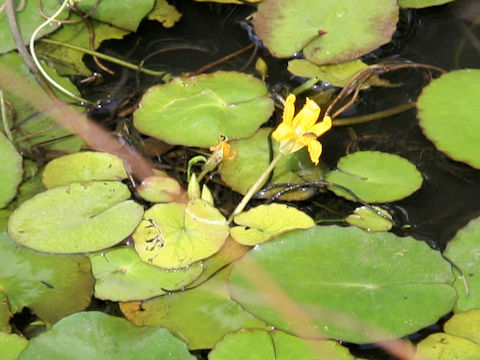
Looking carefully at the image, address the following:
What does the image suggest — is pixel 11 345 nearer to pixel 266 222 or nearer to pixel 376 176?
pixel 266 222

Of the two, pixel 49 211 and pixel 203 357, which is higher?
pixel 49 211

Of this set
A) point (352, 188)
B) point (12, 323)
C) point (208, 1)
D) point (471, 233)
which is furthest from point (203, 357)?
point (208, 1)

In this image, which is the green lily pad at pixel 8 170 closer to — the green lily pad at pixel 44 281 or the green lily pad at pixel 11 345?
the green lily pad at pixel 44 281

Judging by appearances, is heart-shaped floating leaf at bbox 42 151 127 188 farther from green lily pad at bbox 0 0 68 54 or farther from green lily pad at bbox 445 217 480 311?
green lily pad at bbox 445 217 480 311

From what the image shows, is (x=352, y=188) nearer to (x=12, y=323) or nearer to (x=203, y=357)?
(x=203, y=357)

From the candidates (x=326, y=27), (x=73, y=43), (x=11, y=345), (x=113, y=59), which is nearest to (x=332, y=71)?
(x=326, y=27)

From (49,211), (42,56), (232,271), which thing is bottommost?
(232,271)

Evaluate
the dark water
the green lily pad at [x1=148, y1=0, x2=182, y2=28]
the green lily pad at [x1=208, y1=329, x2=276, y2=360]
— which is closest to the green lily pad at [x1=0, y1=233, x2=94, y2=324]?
the green lily pad at [x1=208, y1=329, x2=276, y2=360]

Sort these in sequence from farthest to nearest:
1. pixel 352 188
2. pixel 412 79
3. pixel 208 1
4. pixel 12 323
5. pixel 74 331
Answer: pixel 208 1, pixel 412 79, pixel 352 188, pixel 12 323, pixel 74 331
